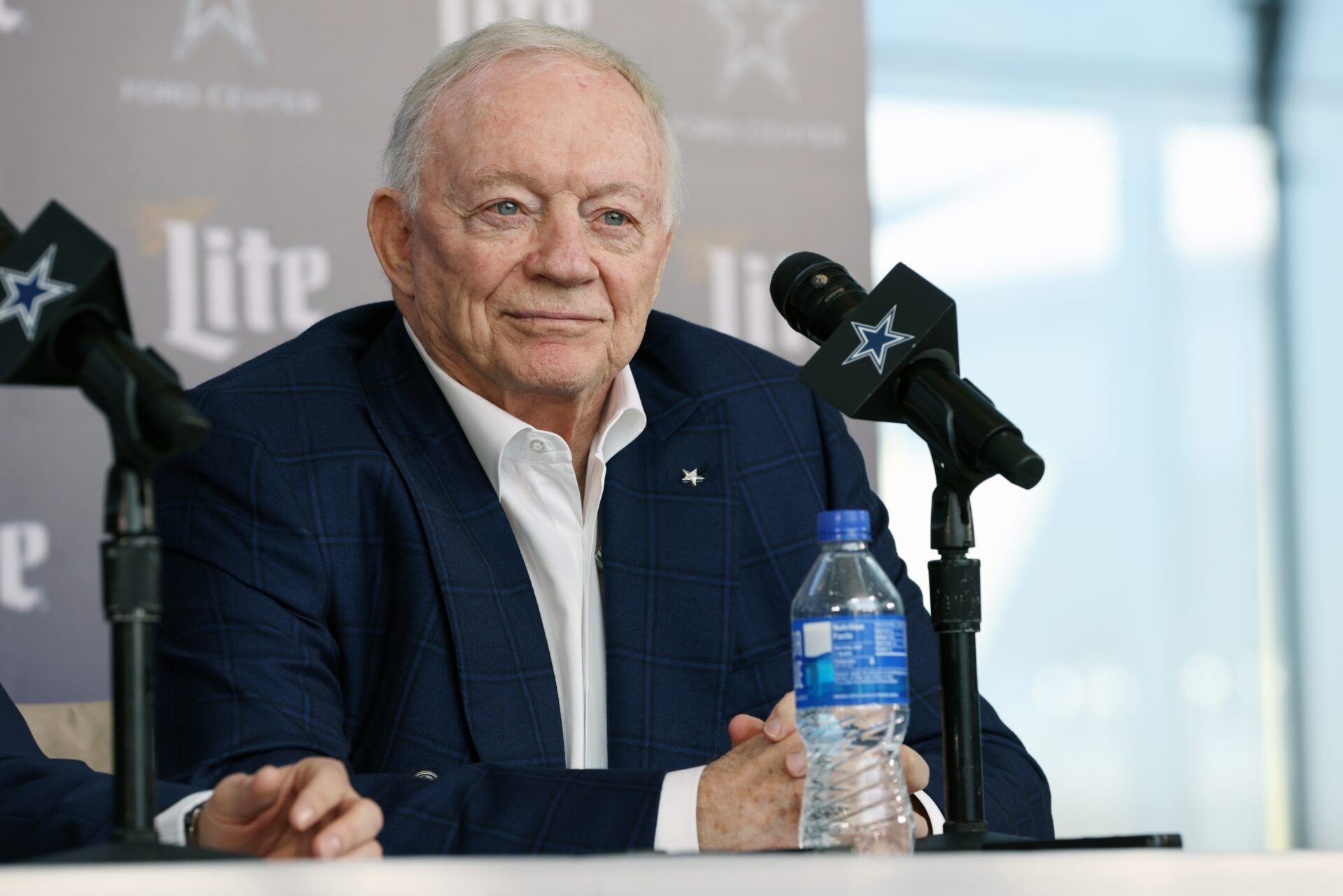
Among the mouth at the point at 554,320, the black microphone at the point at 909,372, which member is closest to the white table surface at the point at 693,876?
the black microphone at the point at 909,372

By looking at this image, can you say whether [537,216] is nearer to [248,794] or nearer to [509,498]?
[509,498]

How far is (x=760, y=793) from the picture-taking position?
1.32 metres

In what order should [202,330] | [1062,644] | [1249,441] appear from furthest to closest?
[1249,441], [1062,644], [202,330]

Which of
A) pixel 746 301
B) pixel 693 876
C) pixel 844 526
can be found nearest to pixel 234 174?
pixel 746 301

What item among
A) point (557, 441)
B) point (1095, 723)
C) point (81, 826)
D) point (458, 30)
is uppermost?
point (458, 30)

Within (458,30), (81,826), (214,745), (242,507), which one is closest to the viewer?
(81,826)

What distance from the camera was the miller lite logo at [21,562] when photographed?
9.14 feet

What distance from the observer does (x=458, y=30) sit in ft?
10.5

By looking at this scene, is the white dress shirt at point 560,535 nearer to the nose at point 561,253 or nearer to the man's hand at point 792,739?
the nose at point 561,253

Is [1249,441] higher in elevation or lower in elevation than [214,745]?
higher

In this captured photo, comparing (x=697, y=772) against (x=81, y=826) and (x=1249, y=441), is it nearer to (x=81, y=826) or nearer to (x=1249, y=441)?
(x=81, y=826)

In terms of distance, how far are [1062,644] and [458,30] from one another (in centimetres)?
305

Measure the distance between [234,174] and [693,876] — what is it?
2529mm

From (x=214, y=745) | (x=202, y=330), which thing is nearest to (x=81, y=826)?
(x=214, y=745)
